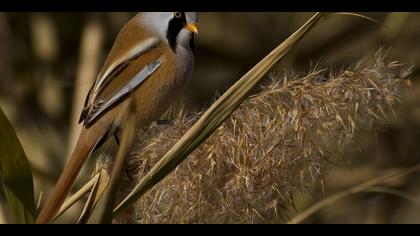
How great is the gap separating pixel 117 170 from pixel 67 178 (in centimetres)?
71

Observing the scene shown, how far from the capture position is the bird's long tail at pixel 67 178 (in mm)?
1849

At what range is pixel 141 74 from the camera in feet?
8.79

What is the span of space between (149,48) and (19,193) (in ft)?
3.59

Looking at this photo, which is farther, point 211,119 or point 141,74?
point 141,74

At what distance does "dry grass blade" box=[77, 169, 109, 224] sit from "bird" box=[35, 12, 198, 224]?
53 cm

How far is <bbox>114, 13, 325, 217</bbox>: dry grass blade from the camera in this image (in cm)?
165

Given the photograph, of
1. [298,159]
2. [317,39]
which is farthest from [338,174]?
[298,159]

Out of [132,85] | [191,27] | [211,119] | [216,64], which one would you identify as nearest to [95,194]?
[211,119]

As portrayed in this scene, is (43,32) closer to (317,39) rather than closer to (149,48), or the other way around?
(149,48)

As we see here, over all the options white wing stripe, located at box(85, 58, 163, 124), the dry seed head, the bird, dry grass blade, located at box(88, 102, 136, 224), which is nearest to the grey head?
the bird

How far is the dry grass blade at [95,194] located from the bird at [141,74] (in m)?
0.53

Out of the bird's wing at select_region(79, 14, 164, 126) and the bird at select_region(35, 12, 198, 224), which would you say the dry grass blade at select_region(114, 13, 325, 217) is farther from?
the bird's wing at select_region(79, 14, 164, 126)

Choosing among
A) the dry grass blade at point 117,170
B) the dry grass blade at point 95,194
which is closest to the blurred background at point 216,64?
the dry grass blade at point 95,194

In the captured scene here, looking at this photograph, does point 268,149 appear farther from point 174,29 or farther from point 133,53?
point 174,29
